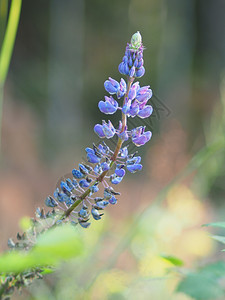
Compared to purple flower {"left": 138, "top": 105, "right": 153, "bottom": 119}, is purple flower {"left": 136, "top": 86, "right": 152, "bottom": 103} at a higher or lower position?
higher

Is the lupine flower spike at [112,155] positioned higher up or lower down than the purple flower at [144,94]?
lower down

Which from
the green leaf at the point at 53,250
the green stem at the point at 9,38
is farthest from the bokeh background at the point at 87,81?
the green leaf at the point at 53,250

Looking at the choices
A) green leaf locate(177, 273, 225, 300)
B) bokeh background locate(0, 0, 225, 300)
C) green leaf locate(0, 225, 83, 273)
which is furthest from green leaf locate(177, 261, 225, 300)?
bokeh background locate(0, 0, 225, 300)

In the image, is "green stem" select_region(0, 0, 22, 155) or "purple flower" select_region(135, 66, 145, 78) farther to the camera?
"green stem" select_region(0, 0, 22, 155)

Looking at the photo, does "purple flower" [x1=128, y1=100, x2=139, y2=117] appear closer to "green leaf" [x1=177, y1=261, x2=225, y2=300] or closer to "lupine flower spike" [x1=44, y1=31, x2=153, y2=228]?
"lupine flower spike" [x1=44, y1=31, x2=153, y2=228]

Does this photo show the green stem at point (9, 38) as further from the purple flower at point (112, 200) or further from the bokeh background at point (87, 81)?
the bokeh background at point (87, 81)

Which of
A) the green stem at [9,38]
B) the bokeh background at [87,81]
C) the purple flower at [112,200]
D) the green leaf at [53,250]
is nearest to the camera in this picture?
the green leaf at [53,250]

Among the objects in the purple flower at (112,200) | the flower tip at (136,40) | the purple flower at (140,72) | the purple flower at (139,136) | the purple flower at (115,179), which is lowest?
the purple flower at (112,200)

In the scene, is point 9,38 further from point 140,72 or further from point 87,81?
point 87,81
